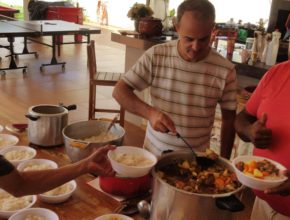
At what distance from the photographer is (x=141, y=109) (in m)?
1.73

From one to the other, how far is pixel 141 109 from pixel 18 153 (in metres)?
0.68

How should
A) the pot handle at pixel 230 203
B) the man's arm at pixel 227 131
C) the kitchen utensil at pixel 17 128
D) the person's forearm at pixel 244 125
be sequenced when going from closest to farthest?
the pot handle at pixel 230 203 → the person's forearm at pixel 244 125 → the man's arm at pixel 227 131 → the kitchen utensil at pixel 17 128

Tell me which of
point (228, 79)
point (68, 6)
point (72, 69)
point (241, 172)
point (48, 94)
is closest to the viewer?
point (241, 172)

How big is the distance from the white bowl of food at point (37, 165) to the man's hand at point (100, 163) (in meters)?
0.38

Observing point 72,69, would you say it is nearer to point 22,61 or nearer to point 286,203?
point 22,61

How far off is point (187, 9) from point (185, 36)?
122 millimetres

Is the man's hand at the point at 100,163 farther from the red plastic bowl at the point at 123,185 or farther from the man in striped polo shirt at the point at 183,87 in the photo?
the man in striped polo shirt at the point at 183,87

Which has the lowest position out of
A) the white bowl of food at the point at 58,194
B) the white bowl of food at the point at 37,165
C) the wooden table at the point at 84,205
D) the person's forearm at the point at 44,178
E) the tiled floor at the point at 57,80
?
the tiled floor at the point at 57,80

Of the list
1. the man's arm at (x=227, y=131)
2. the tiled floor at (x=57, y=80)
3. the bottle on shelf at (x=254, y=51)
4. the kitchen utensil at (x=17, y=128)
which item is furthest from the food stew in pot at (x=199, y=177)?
the tiled floor at (x=57, y=80)

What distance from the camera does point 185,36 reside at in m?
1.68

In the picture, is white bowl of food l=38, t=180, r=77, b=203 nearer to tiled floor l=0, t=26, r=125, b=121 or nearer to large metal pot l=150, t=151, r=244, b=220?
large metal pot l=150, t=151, r=244, b=220

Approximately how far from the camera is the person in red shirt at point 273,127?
1.53 meters

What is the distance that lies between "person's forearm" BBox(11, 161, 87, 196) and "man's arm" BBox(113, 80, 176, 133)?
365 millimetres

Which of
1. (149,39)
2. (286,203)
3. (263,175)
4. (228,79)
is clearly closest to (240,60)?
(149,39)
